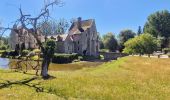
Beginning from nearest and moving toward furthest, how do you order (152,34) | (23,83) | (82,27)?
(23,83), (82,27), (152,34)

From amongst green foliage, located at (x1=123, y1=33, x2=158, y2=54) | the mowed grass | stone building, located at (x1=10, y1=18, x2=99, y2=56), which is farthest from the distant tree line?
the mowed grass

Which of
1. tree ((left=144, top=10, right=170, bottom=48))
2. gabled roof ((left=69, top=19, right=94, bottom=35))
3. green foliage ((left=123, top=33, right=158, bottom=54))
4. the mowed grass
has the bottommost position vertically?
the mowed grass

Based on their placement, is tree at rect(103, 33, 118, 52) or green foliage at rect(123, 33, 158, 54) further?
tree at rect(103, 33, 118, 52)

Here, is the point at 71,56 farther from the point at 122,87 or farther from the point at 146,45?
the point at 122,87

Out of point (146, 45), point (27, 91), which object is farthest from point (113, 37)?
point (27, 91)

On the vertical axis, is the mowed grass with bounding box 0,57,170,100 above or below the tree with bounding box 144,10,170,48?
below

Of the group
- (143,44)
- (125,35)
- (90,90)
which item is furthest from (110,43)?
(90,90)

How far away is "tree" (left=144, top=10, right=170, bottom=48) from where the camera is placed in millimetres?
145125

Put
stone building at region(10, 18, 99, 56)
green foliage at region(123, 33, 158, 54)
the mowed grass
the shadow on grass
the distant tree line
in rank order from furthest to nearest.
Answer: the distant tree line < green foliage at region(123, 33, 158, 54) < stone building at region(10, 18, 99, 56) < the shadow on grass < the mowed grass

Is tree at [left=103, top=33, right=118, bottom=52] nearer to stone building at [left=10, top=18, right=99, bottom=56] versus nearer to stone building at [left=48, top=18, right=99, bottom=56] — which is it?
stone building at [left=10, top=18, right=99, bottom=56]

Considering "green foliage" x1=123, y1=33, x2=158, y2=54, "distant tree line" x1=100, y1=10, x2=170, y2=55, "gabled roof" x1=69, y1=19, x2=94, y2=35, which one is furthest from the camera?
"distant tree line" x1=100, y1=10, x2=170, y2=55

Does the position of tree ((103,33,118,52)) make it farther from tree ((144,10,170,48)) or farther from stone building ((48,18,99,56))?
stone building ((48,18,99,56))

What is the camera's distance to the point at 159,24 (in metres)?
147

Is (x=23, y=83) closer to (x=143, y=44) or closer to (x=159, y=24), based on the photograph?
(x=143, y=44)
